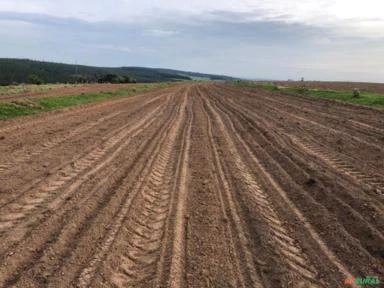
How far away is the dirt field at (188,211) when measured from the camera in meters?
5.36

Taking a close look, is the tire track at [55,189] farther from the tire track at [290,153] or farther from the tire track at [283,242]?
the tire track at [290,153]

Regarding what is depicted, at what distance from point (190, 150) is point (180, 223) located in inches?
227

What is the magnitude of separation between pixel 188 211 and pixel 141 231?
1.08 meters

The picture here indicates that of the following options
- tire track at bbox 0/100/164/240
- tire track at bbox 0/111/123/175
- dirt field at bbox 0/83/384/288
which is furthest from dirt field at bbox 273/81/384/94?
tire track at bbox 0/100/164/240

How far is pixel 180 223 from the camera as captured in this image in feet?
22.5

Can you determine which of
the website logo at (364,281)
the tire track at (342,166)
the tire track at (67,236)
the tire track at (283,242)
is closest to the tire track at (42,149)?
the tire track at (67,236)

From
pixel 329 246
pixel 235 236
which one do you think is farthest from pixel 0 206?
pixel 329 246

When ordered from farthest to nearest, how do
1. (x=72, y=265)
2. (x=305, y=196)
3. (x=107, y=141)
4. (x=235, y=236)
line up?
(x=107, y=141) < (x=305, y=196) < (x=235, y=236) < (x=72, y=265)

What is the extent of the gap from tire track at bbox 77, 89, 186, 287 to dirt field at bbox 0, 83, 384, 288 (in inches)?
0.8

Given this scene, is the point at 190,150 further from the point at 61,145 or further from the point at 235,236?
the point at 235,236

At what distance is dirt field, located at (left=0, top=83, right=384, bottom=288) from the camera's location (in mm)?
5355

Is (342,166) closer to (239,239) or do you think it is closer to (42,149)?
(239,239)

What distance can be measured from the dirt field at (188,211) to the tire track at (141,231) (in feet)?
0.06

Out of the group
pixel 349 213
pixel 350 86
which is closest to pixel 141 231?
pixel 349 213
